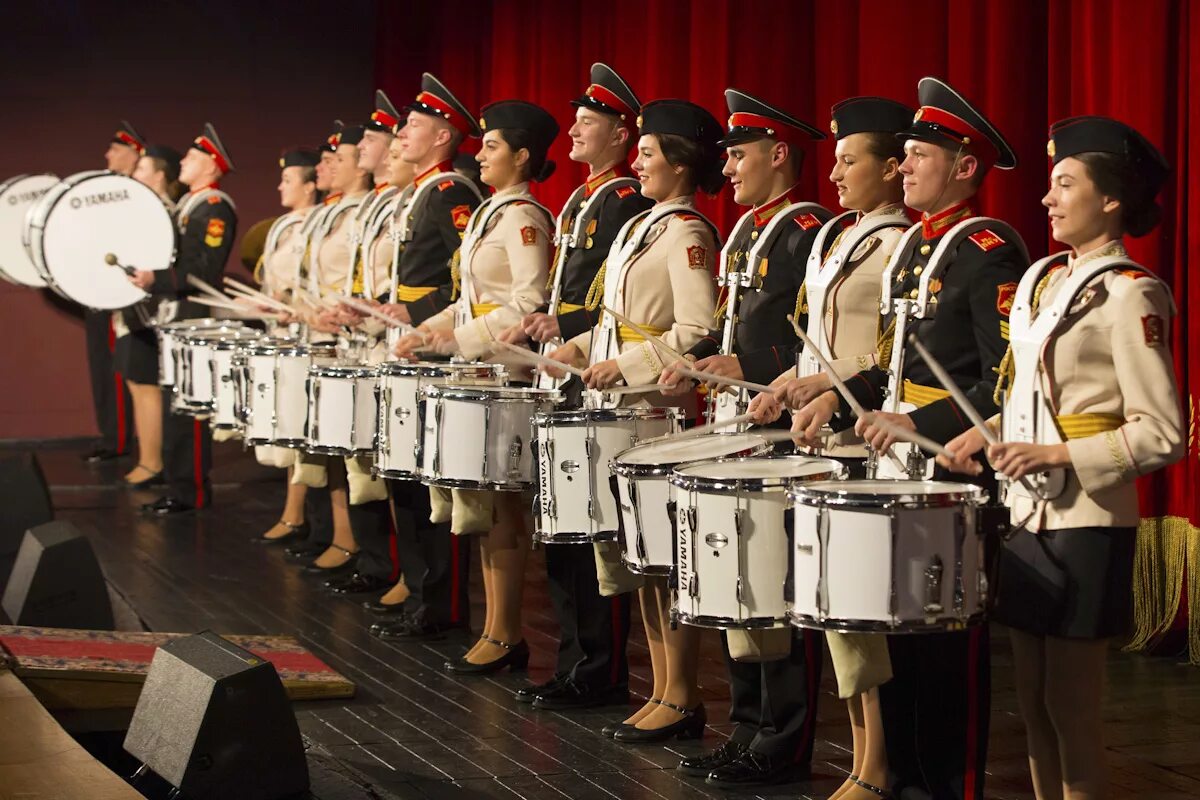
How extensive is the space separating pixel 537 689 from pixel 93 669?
1251 mm

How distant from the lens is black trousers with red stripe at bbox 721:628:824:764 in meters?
4.05

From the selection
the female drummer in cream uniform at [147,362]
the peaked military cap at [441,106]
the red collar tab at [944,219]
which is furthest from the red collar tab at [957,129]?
the female drummer in cream uniform at [147,362]

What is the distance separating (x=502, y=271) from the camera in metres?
5.47

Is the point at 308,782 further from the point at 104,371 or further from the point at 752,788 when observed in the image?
the point at 104,371

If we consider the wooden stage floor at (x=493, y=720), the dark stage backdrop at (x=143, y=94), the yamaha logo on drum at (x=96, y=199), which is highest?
the dark stage backdrop at (x=143, y=94)

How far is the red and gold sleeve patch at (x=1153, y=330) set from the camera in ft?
9.98

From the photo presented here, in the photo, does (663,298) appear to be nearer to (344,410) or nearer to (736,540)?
(736,540)

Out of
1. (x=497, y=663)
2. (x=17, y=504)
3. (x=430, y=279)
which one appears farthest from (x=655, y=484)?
(x=17, y=504)

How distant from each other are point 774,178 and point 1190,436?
5.57ft

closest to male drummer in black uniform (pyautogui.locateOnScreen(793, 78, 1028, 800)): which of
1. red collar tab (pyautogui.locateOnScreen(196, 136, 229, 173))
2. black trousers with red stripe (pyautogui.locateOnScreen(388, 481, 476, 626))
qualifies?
black trousers with red stripe (pyautogui.locateOnScreen(388, 481, 476, 626))

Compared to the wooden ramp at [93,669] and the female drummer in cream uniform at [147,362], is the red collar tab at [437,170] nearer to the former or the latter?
the wooden ramp at [93,669]

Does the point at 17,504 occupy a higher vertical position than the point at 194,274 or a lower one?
lower

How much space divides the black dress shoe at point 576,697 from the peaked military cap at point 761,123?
159cm

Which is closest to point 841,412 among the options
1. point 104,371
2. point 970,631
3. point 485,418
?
point 970,631
